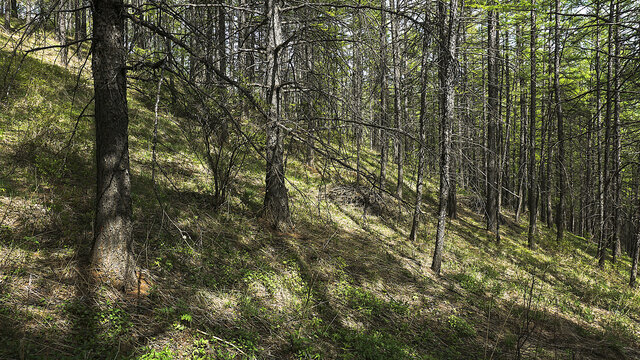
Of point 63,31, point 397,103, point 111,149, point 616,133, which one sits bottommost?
point 111,149

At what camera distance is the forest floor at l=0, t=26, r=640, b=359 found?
11.2 ft

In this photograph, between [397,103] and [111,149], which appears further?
[397,103]

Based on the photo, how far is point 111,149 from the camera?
3648 mm

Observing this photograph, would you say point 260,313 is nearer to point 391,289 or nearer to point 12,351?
point 12,351

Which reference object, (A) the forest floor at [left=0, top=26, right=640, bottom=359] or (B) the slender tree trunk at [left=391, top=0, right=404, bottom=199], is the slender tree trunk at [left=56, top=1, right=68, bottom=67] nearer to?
(A) the forest floor at [left=0, top=26, right=640, bottom=359]

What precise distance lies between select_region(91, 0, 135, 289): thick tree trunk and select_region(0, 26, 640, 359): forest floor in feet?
0.94

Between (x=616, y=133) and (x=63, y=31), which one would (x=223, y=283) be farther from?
(x=63, y=31)

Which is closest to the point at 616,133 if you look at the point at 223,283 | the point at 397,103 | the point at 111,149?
the point at 223,283

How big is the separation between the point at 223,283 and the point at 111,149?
2.67m

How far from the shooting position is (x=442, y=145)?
814 centimetres

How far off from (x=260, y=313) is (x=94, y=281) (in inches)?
89.0

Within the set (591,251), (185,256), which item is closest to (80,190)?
(185,256)

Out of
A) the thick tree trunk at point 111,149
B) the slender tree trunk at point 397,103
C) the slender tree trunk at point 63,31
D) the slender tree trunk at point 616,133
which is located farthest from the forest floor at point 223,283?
the slender tree trunk at point 616,133

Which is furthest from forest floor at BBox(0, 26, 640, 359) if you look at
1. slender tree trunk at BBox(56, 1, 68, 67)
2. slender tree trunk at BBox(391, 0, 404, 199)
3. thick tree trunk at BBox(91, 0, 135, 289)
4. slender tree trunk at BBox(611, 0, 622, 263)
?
slender tree trunk at BBox(611, 0, 622, 263)
